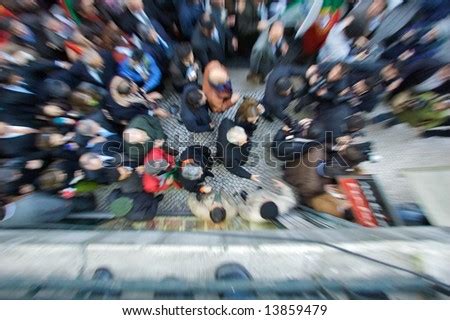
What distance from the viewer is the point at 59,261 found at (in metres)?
1.94

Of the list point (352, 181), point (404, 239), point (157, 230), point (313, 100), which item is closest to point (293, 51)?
point (313, 100)

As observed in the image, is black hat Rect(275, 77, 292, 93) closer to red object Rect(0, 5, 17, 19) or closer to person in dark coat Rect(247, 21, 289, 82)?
person in dark coat Rect(247, 21, 289, 82)

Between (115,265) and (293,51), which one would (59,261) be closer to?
(115,265)

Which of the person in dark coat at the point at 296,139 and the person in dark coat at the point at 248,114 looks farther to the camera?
the person in dark coat at the point at 296,139

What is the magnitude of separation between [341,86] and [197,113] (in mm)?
1151

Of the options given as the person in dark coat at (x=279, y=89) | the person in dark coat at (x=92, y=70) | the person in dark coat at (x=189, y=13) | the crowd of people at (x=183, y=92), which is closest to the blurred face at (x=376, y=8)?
the crowd of people at (x=183, y=92)

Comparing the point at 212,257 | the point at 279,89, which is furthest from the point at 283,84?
the point at 212,257

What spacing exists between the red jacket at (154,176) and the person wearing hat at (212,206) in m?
0.32

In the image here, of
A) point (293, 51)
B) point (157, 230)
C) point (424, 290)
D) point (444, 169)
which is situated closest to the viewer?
point (424, 290)

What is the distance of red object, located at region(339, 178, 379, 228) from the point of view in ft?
7.49

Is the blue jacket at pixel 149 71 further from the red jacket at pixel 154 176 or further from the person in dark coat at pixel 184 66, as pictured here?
the red jacket at pixel 154 176

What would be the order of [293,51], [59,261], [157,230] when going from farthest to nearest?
1. [293,51]
2. [157,230]
3. [59,261]

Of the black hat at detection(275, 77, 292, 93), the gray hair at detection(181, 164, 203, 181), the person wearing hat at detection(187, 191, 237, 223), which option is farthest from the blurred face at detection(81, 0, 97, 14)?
the person wearing hat at detection(187, 191, 237, 223)

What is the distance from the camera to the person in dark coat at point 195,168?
2.42 m
